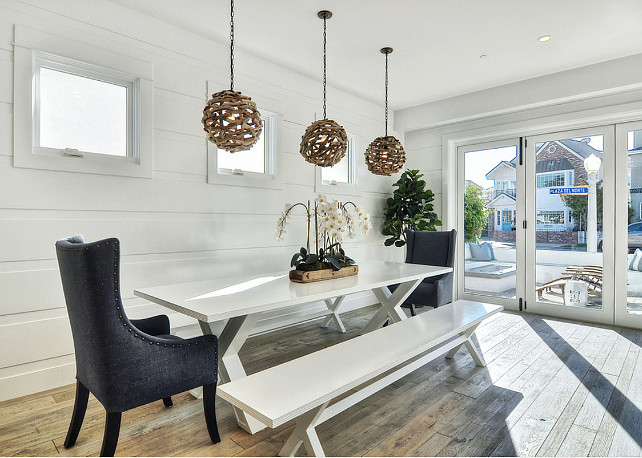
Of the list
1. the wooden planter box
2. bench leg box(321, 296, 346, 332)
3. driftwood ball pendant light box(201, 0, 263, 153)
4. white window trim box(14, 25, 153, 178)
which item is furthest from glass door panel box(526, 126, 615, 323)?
white window trim box(14, 25, 153, 178)

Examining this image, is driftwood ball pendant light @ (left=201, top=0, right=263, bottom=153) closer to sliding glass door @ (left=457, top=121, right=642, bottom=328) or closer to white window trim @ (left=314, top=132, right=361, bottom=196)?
white window trim @ (left=314, top=132, right=361, bottom=196)

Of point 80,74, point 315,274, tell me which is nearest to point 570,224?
point 315,274

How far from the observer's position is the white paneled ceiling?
9.40 ft

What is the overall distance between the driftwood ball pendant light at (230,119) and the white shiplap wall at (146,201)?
1.07 meters

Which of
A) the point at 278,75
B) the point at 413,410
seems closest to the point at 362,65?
the point at 278,75

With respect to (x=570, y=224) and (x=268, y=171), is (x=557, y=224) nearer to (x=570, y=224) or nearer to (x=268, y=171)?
(x=570, y=224)

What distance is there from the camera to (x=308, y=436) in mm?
1682

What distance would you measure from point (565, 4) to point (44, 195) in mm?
3828

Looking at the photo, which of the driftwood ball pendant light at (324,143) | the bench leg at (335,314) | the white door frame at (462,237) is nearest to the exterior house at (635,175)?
the white door frame at (462,237)

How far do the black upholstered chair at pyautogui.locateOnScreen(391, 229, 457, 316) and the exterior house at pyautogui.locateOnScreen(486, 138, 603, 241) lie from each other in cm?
137

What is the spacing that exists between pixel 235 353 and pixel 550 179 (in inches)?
163

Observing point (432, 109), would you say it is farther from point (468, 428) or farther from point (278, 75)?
point (468, 428)

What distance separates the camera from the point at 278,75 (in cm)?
395

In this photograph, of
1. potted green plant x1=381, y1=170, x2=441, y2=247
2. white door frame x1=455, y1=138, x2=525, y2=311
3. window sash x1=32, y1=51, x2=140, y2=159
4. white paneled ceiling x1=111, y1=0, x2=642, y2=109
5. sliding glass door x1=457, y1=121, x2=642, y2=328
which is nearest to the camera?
window sash x1=32, y1=51, x2=140, y2=159
